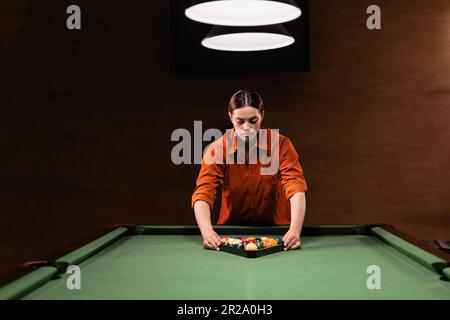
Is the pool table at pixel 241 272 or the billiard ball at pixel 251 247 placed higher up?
the billiard ball at pixel 251 247

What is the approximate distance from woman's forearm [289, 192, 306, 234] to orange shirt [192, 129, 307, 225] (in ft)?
0.62

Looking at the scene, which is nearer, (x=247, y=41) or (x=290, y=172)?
(x=247, y=41)

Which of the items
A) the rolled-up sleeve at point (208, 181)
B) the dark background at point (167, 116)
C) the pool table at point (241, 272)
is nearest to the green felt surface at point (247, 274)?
the pool table at point (241, 272)

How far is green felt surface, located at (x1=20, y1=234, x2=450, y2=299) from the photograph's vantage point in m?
1.54

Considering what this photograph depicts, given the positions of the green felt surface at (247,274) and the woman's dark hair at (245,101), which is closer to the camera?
the green felt surface at (247,274)

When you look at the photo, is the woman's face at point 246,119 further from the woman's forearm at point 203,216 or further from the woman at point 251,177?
the woman's forearm at point 203,216

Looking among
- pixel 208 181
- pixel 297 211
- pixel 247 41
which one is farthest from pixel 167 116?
pixel 297 211

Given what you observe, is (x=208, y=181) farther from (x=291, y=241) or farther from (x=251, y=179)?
(x=291, y=241)

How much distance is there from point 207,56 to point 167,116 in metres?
0.61

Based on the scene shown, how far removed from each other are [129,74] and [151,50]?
10.9 inches

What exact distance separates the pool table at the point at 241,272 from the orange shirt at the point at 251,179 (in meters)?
0.51

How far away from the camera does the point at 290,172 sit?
2875 millimetres

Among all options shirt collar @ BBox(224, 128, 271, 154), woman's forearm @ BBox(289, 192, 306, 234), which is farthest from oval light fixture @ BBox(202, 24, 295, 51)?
woman's forearm @ BBox(289, 192, 306, 234)

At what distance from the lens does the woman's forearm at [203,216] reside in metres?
2.49
